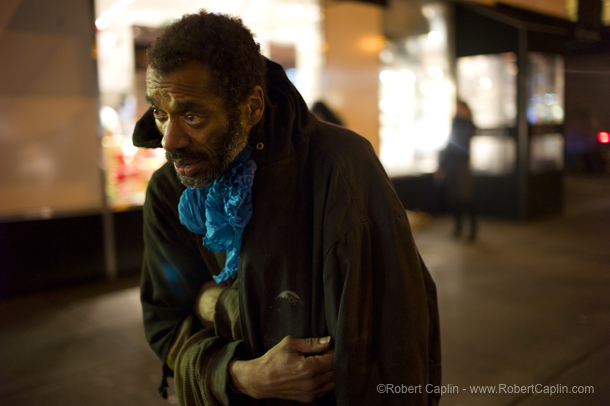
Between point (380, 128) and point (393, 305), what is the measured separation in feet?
25.8

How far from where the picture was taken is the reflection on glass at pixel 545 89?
8.80 metres

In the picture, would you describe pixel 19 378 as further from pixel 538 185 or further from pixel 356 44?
pixel 538 185

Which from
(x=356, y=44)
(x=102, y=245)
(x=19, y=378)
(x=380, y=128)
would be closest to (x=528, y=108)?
(x=380, y=128)

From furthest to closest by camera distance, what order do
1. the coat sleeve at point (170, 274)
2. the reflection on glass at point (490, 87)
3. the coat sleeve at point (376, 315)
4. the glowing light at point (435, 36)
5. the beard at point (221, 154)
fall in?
the glowing light at point (435, 36), the reflection on glass at point (490, 87), the coat sleeve at point (170, 274), the beard at point (221, 154), the coat sleeve at point (376, 315)

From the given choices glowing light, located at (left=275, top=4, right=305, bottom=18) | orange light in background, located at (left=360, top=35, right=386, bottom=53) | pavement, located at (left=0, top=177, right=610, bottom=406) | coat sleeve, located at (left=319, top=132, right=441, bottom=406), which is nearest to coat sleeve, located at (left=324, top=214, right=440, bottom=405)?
coat sleeve, located at (left=319, top=132, right=441, bottom=406)

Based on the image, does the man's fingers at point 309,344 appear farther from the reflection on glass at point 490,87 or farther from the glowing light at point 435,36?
the glowing light at point 435,36

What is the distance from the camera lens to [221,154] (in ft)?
4.56

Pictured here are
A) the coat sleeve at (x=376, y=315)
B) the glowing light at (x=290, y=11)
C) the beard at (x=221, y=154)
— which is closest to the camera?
the coat sleeve at (x=376, y=315)

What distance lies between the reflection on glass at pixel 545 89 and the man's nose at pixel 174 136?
8540 millimetres

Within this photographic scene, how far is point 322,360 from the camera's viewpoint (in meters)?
1.32

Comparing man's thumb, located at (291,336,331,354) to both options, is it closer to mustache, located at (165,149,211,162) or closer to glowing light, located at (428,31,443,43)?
mustache, located at (165,149,211,162)

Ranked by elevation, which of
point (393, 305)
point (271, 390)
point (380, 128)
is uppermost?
point (380, 128)

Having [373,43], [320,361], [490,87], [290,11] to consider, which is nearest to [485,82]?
[490,87]

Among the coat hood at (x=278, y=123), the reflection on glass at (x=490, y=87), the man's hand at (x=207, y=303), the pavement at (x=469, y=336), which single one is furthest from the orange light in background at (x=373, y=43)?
the man's hand at (x=207, y=303)
